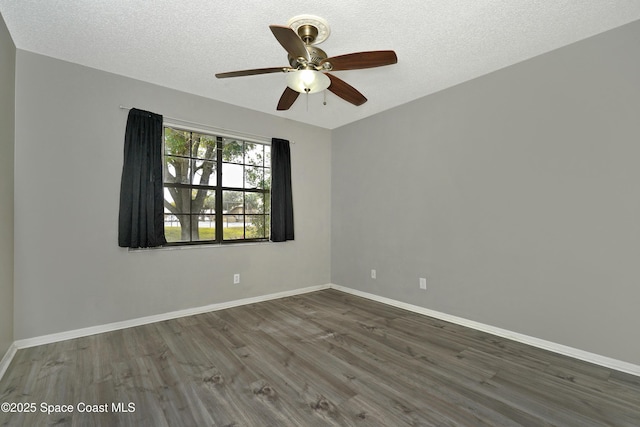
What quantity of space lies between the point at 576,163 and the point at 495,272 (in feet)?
3.94

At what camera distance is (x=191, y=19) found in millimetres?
2197

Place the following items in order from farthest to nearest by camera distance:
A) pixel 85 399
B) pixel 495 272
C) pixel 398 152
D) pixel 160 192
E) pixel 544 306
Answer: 1. pixel 398 152
2. pixel 160 192
3. pixel 495 272
4. pixel 544 306
5. pixel 85 399

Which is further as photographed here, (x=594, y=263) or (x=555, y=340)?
(x=555, y=340)

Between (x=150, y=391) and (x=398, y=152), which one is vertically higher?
(x=398, y=152)

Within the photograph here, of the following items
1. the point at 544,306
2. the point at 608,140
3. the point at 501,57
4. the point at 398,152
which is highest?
the point at 501,57

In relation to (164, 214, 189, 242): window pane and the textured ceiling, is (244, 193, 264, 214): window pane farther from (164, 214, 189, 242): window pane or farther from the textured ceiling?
the textured ceiling

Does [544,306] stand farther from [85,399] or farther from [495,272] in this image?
[85,399]

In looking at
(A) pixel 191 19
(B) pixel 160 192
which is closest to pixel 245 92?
(A) pixel 191 19

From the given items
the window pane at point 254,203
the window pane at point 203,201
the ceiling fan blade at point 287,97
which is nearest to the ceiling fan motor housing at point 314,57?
the ceiling fan blade at point 287,97

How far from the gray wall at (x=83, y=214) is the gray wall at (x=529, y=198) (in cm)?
244

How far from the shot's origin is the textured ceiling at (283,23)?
2066mm

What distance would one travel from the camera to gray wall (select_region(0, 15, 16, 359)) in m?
2.22

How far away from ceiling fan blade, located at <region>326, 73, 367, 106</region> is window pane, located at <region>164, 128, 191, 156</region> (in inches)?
80.1

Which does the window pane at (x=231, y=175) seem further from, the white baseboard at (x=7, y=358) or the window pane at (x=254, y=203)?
the white baseboard at (x=7, y=358)
